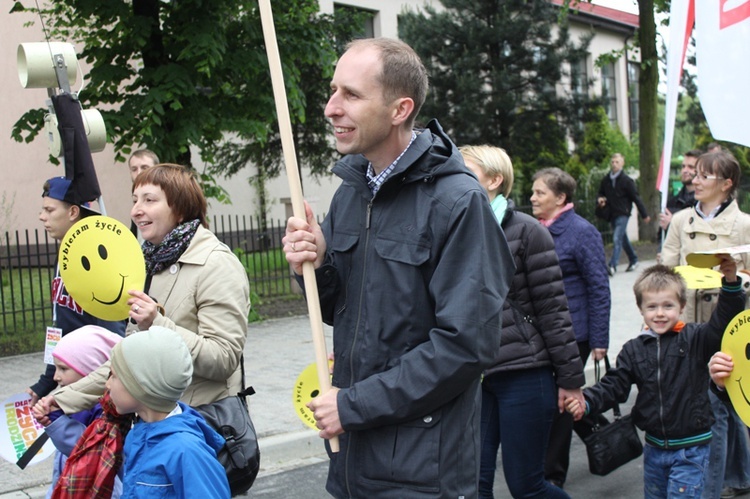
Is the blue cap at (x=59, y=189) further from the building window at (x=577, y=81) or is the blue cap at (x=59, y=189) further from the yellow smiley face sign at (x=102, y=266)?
the building window at (x=577, y=81)

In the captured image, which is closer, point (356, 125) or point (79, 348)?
point (356, 125)

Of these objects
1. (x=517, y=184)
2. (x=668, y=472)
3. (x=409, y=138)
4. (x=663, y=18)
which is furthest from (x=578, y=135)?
(x=409, y=138)

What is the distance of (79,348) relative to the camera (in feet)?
11.4

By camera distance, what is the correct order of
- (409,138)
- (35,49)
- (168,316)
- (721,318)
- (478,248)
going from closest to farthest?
(478,248), (409,138), (168,316), (721,318), (35,49)

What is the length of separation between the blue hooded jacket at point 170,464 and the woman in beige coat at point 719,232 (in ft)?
11.9

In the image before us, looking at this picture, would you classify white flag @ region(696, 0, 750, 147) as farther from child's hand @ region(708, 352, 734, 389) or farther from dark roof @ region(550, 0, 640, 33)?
dark roof @ region(550, 0, 640, 33)

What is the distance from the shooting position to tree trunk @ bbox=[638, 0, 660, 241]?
21078 mm

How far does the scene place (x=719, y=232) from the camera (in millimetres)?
5660

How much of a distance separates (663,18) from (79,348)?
2167 centimetres

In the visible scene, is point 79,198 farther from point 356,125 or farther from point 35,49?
point 356,125

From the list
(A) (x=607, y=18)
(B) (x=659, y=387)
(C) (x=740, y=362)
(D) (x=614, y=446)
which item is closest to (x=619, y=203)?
(D) (x=614, y=446)

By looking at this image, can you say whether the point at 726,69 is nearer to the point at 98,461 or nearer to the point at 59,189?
the point at 98,461

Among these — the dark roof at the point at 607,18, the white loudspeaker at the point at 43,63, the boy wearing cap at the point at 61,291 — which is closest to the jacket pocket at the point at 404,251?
the boy wearing cap at the point at 61,291

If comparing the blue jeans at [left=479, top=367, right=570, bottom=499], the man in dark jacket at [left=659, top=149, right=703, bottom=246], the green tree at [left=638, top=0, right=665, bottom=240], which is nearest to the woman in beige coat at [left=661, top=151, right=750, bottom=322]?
the man in dark jacket at [left=659, top=149, right=703, bottom=246]
